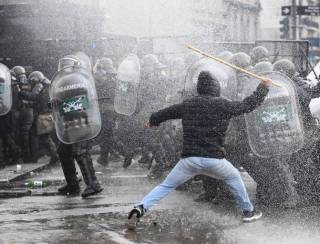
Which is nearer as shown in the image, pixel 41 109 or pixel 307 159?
pixel 307 159

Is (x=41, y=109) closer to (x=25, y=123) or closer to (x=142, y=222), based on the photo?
(x=25, y=123)

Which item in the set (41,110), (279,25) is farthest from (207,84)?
(279,25)

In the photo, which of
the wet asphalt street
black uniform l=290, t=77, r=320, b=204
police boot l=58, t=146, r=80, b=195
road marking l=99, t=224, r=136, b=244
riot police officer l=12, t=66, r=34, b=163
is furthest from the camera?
riot police officer l=12, t=66, r=34, b=163

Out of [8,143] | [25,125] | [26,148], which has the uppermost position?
[25,125]

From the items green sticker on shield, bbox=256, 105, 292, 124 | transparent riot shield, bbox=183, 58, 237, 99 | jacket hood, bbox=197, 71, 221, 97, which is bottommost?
green sticker on shield, bbox=256, 105, 292, 124

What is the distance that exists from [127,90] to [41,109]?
3089 mm

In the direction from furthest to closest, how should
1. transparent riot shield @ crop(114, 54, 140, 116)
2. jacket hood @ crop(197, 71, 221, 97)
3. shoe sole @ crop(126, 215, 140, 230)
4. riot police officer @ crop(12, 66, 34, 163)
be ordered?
riot police officer @ crop(12, 66, 34, 163) → transparent riot shield @ crop(114, 54, 140, 116) → jacket hood @ crop(197, 71, 221, 97) → shoe sole @ crop(126, 215, 140, 230)

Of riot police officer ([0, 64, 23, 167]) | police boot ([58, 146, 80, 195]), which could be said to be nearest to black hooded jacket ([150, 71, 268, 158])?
police boot ([58, 146, 80, 195])

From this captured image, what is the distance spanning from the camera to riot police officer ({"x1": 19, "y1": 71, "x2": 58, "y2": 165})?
15055 millimetres

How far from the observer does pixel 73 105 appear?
1042 centimetres

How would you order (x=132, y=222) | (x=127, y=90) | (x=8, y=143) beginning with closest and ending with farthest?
(x=132, y=222) < (x=127, y=90) < (x=8, y=143)

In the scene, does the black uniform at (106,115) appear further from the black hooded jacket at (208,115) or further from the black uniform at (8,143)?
the black hooded jacket at (208,115)

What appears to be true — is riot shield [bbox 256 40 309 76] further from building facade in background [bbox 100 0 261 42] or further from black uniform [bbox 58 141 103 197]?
black uniform [bbox 58 141 103 197]

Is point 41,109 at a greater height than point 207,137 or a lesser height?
lesser
